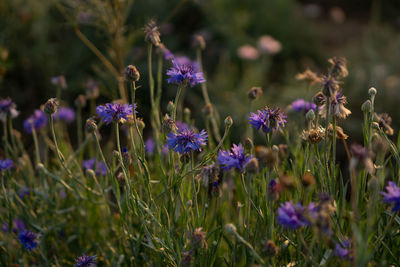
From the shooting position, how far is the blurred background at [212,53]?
290cm

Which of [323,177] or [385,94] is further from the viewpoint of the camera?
[385,94]

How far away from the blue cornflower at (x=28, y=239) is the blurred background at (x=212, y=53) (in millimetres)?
962

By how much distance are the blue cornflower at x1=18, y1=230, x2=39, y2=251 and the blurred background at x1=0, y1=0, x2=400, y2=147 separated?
96cm

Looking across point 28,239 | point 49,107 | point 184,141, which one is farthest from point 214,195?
point 28,239

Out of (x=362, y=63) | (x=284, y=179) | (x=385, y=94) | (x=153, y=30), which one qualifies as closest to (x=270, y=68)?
(x=362, y=63)

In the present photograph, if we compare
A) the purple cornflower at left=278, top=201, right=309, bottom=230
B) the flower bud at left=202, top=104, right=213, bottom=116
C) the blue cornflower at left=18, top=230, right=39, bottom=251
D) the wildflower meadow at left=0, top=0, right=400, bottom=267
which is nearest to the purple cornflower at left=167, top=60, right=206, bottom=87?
the wildflower meadow at left=0, top=0, right=400, bottom=267

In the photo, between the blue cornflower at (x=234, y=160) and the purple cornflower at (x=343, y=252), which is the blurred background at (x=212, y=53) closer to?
the blue cornflower at (x=234, y=160)

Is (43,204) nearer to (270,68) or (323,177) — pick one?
(323,177)

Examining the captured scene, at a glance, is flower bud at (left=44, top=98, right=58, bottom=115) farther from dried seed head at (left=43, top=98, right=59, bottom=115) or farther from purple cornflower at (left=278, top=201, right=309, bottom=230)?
purple cornflower at (left=278, top=201, right=309, bottom=230)

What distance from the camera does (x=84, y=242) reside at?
147cm

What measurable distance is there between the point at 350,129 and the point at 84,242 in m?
1.95

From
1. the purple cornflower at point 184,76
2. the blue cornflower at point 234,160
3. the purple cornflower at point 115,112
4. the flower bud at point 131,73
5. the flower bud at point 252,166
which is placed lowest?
the blue cornflower at point 234,160

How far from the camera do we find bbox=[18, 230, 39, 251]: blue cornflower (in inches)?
48.7

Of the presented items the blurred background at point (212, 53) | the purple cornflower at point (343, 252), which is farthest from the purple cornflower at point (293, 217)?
the blurred background at point (212, 53)
